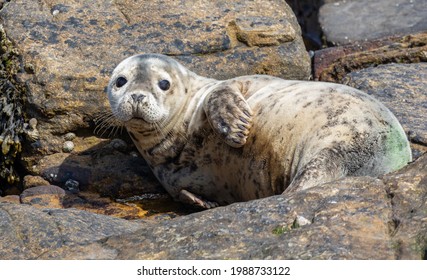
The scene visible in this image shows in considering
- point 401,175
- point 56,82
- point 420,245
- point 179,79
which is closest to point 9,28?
point 56,82

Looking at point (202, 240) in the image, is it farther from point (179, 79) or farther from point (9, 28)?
point (9, 28)

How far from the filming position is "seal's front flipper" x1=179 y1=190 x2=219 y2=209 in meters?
7.35

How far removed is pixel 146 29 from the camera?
28.4 feet

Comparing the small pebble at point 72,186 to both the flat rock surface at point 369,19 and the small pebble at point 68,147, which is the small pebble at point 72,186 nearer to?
the small pebble at point 68,147

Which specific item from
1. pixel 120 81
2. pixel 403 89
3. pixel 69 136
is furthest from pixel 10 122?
pixel 403 89

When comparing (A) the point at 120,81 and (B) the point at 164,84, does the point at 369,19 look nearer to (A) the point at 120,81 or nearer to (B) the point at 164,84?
(B) the point at 164,84

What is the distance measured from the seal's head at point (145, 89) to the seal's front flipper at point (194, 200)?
0.53 metres

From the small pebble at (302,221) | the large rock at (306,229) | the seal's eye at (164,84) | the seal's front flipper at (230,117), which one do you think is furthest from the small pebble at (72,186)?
the small pebble at (302,221)

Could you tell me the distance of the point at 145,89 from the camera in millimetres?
7172

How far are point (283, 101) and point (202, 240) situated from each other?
242cm

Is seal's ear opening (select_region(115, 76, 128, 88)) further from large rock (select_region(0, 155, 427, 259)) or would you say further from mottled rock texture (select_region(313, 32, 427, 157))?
large rock (select_region(0, 155, 427, 259))

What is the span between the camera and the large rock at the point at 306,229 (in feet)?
14.3

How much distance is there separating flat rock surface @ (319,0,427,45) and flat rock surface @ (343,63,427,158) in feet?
5.01

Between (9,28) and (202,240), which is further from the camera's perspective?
(9,28)
